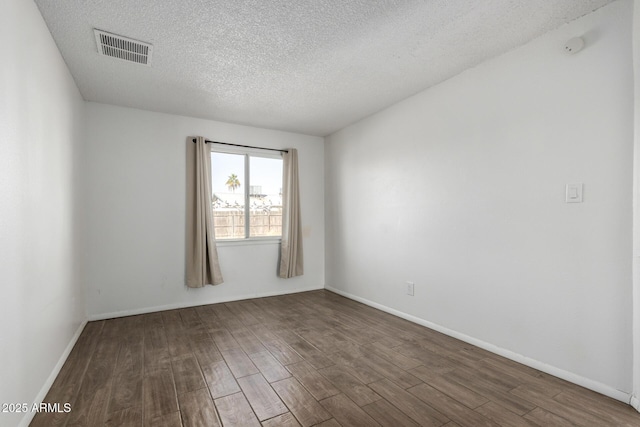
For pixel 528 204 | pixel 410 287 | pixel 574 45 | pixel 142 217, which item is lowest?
pixel 410 287

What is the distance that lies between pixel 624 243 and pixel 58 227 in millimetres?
3916

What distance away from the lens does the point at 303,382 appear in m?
2.18

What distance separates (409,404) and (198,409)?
127 centimetres

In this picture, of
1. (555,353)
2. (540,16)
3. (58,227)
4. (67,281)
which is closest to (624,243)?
(555,353)

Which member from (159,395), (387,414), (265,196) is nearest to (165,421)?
(159,395)

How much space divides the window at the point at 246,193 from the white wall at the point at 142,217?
24 centimetres

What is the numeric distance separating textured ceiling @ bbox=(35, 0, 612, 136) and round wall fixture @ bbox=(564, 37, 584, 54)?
0.16 metres

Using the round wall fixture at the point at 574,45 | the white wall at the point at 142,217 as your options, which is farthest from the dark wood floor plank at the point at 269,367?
the round wall fixture at the point at 574,45

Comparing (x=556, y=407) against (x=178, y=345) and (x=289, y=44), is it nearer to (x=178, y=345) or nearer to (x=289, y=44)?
(x=178, y=345)

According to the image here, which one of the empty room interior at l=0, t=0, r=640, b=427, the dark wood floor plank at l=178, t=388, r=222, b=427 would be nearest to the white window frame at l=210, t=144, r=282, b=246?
the empty room interior at l=0, t=0, r=640, b=427

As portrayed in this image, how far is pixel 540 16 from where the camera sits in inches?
83.0

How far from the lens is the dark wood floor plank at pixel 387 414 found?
5.67 ft

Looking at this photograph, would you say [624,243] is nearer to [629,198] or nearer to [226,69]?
[629,198]

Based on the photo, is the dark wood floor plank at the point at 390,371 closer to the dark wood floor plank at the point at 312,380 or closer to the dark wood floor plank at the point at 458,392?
the dark wood floor plank at the point at 458,392
